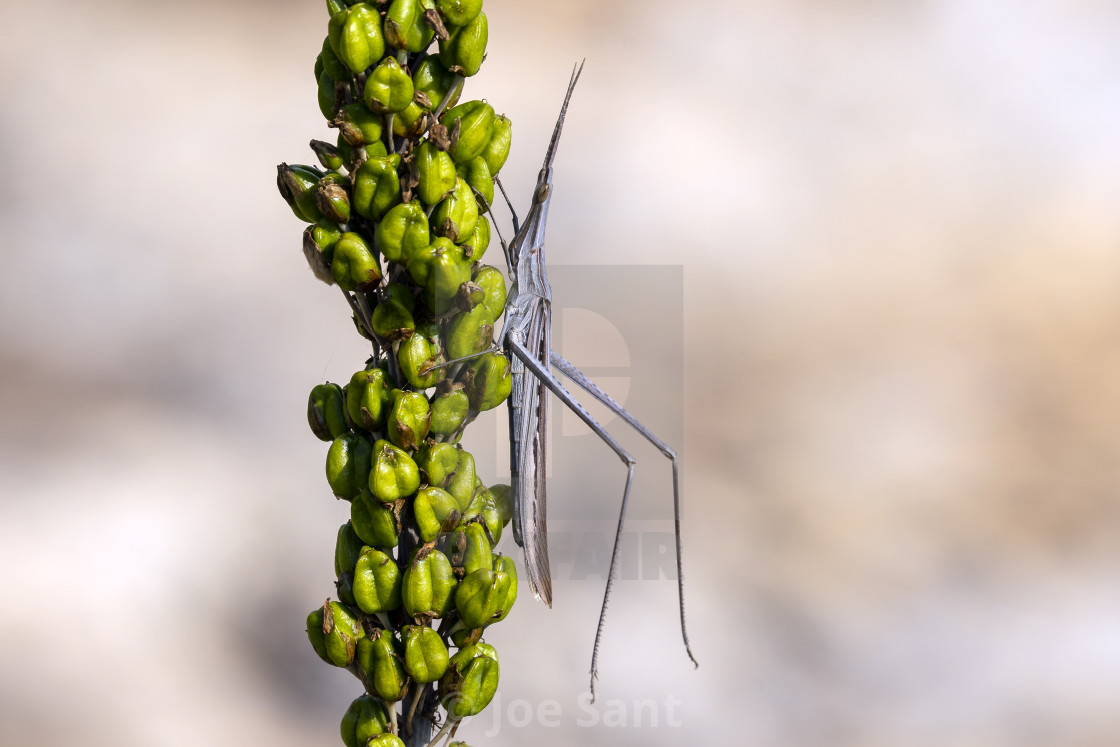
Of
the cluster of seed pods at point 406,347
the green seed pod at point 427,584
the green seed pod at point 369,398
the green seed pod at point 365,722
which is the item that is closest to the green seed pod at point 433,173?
the cluster of seed pods at point 406,347

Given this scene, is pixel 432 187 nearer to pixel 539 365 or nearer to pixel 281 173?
pixel 281 173

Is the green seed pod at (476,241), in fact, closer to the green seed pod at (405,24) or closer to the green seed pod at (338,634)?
the green seed pod at (405,24)

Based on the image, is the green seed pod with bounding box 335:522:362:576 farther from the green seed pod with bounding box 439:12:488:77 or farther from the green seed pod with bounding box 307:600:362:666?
the green seed pod with bounding box 439:12:488:77

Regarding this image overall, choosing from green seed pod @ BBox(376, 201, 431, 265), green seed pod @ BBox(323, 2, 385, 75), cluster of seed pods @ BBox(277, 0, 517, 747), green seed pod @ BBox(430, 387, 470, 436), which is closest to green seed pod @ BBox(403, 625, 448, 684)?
cluster of seed pods @ BBox(277, 0, 517, 747)

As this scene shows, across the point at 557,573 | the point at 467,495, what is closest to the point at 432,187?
the point at 467,495

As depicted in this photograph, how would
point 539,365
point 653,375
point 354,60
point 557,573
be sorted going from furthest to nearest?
point 653,375 < point 557,573 < point 539,365 < point 354,60

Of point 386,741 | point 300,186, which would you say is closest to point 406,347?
point 300,186
